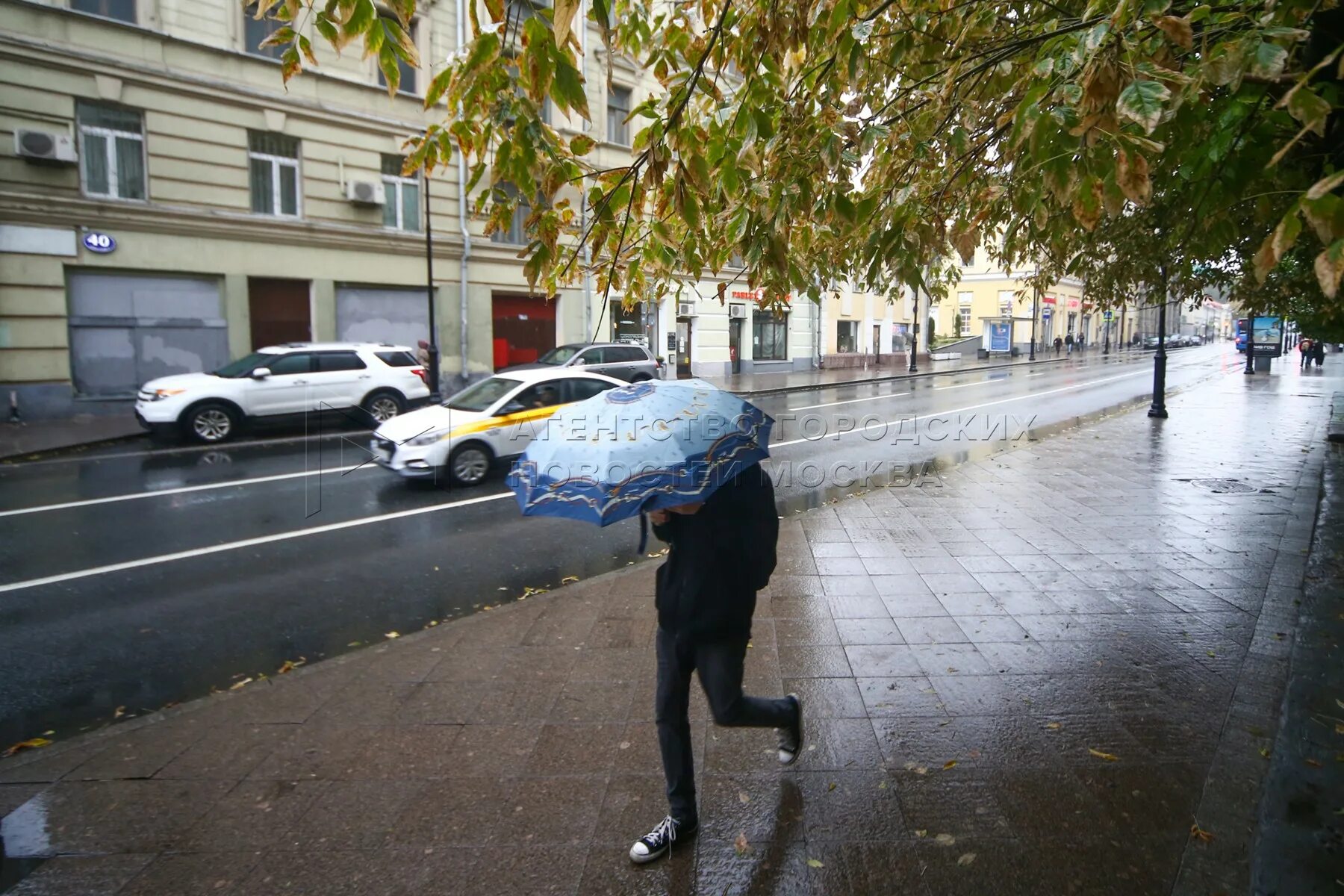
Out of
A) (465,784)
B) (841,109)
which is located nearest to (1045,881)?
(465,784)

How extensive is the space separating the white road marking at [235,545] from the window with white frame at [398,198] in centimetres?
1451

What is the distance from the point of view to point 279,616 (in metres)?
6.14

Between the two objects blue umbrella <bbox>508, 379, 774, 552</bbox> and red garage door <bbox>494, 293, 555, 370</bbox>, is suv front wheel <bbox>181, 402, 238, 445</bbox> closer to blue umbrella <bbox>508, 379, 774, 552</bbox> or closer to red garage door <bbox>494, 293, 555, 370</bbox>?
red garage door <bbox>494, 293, 555, 370</bbox>

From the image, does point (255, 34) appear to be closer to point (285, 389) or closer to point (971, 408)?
point (285, 389)

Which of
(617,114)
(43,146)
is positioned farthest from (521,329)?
(43,146)

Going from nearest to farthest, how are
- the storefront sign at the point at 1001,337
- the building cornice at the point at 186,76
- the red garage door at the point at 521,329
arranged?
1. the building cornice at the point at 186,76
2. the red garage door at the point at 521,329
3. the storefront sign at the point at 1001,337

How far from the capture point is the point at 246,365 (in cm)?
1515

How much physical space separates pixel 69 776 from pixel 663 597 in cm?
313

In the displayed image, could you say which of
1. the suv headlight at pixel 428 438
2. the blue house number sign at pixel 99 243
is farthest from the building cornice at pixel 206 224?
the suv headlight at pixel 428 438

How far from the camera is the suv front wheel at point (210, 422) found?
46.2ft

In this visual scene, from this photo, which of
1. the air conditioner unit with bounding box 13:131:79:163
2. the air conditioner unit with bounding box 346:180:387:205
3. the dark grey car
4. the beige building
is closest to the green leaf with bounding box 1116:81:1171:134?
the beige building

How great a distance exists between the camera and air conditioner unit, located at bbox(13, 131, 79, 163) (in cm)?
1542

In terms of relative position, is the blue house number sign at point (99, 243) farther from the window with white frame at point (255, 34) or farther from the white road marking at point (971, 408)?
the white road marking at point (971, 408)

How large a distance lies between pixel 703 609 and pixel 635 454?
2.33 feet
